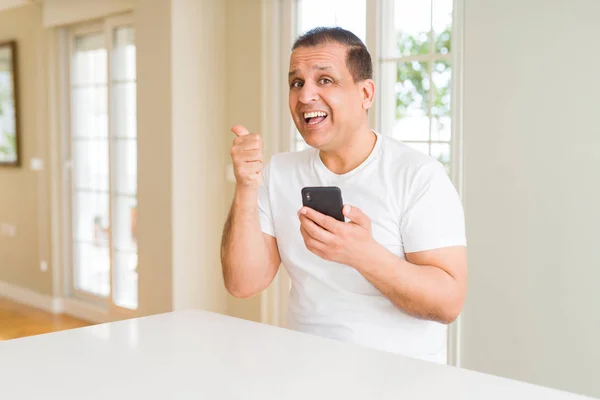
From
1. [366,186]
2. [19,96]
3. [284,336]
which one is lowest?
[284,336]

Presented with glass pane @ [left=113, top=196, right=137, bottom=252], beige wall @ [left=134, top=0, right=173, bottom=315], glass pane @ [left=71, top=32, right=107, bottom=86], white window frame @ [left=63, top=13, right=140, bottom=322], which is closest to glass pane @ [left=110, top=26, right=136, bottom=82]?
white window frame @ [left=63, top=13, right=140, bottom=322]

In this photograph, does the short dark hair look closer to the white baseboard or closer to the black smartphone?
the black smartphone

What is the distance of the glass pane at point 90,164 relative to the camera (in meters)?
5.46

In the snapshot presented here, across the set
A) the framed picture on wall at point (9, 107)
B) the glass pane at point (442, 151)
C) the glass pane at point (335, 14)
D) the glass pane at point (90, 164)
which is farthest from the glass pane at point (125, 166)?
the glass pane at point (442, 151)

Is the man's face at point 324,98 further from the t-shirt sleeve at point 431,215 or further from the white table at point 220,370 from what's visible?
the white table at point 220,370

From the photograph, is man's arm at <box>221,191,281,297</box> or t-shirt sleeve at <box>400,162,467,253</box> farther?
man's arm at <box>221,191,281,297</box>

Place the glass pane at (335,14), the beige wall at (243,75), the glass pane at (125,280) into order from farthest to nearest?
the glass pane at (125,280) → the beige wall at (243,75) → the glass pane at (335,14)

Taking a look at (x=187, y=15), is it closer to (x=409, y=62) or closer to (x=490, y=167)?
(x=409, y=62)

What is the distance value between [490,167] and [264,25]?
5.62ft

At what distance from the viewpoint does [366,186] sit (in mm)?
1968

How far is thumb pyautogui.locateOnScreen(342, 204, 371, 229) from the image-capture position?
170 centimetres

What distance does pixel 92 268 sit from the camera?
18.5 ft

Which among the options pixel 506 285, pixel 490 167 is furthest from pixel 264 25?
pixel 506 285

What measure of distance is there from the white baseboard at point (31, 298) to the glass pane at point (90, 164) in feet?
3.10
